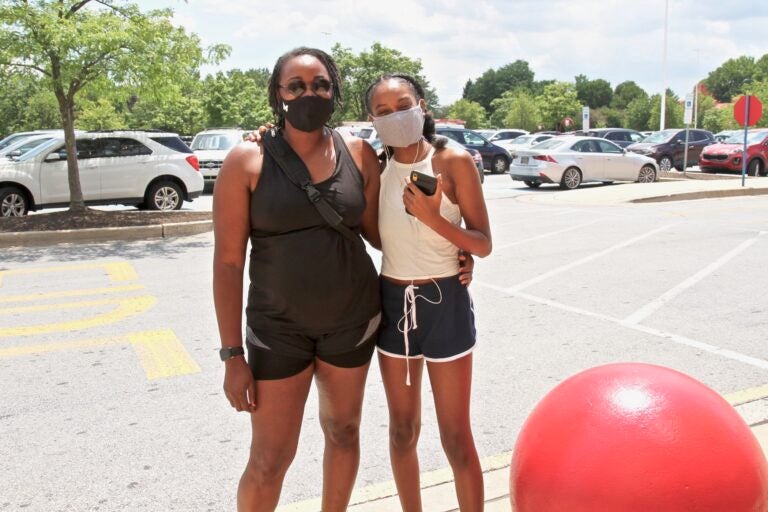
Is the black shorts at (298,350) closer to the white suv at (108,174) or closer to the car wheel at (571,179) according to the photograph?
the white suv at (108,174)

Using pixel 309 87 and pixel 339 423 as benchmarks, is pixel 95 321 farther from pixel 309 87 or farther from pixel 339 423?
pixel 309 87

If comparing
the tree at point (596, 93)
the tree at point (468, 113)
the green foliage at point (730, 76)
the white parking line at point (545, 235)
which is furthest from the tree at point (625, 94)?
the white parking line at point (545, 235)

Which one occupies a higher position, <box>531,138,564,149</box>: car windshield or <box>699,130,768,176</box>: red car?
<box>531,138,564,149</box>: car windshield

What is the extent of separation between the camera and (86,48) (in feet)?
36.7

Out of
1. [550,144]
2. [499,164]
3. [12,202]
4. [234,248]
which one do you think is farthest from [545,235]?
[499,164]

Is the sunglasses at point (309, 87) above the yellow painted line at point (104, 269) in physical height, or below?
above

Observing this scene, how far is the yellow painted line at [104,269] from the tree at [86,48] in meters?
3.72

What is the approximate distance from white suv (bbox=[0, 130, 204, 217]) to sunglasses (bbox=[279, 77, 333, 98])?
12.3 meters

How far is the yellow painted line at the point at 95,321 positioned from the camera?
603cm

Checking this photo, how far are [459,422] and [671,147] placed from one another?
2547cm

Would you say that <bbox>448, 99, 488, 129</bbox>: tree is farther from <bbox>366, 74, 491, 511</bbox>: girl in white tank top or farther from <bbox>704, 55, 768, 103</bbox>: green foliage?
<bbox>366, 74, 491, 511</bbox>: girl in white tank top

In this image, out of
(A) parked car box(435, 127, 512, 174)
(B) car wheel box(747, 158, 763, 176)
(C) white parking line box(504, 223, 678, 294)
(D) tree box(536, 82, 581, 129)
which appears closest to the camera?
(C) white parking line box(504, 223, 678, 294)

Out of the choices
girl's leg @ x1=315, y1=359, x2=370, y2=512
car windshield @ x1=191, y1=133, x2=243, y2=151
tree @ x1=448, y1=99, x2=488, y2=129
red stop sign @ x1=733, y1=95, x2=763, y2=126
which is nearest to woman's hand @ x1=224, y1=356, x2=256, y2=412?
girl's leg @ x1=315, y1=359, x2=370, y2=512

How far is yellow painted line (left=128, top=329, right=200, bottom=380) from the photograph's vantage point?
5031mm
